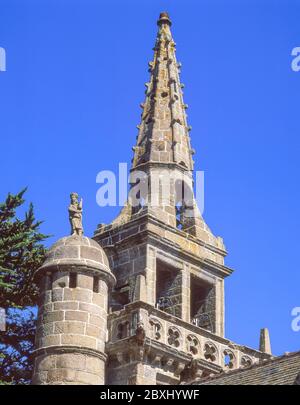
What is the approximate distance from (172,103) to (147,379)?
8906 millimetres

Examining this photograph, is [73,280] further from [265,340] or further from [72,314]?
[265,340]

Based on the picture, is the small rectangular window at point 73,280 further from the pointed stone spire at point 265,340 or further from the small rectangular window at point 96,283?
the pointed stone spire at point 265,340

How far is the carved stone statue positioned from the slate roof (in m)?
5.43

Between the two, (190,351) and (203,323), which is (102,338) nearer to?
(190,351)

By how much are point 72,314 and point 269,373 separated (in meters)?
5.26

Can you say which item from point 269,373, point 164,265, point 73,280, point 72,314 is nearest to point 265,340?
point 164,265

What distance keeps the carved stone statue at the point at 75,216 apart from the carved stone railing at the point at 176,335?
206 cm

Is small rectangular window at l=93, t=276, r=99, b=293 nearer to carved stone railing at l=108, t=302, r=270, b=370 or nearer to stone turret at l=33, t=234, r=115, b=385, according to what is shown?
stone turret at l=33, t=234, r=115, b=385

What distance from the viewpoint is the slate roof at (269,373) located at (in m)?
22.9

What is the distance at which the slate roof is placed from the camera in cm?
2287

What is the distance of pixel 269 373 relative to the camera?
23.6 m

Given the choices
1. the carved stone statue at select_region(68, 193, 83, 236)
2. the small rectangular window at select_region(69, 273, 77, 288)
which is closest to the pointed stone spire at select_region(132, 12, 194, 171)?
the carved stone statue at select_region(68, 193, 83, 236)

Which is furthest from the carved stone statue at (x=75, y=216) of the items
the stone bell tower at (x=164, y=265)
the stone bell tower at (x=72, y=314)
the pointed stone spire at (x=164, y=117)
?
the pointed stone spire at (x=164, y=117)

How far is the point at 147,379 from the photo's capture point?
90.5ft
